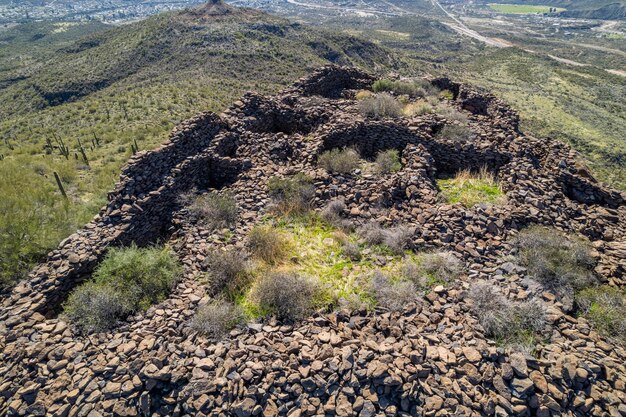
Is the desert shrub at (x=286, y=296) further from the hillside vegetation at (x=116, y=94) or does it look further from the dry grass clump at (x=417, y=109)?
the dry grass clump at (x=417, y=109)

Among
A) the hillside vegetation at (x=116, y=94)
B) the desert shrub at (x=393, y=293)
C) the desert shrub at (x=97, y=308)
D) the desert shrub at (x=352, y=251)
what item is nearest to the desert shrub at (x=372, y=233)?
the desert shrub at (x=352, y=251)

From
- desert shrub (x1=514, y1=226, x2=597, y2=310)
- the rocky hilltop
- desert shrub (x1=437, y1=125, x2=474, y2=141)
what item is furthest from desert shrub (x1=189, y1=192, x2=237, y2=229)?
desert shrub (x1=437, y1=125, x2=474, y2=141)

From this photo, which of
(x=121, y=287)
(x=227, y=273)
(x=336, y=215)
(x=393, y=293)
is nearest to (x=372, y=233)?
(x=336, y=215)

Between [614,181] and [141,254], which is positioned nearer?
[141,254]

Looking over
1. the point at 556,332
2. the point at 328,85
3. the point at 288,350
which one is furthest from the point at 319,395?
the point at 328,85

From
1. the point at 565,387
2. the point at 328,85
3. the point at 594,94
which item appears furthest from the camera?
the point at 594,94

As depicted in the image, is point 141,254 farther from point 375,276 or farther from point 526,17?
point 526,17
